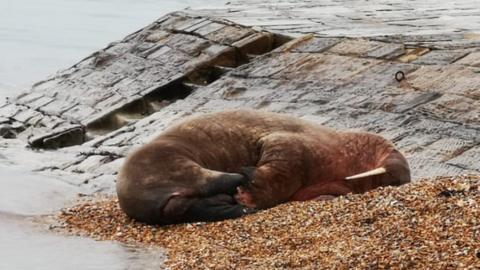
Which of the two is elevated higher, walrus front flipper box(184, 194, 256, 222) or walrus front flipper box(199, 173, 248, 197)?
walrus front flipper box(199, 173, 248, 197)

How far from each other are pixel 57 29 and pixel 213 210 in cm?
2661

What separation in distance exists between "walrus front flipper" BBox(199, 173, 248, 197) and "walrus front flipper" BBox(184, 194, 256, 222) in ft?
0.15

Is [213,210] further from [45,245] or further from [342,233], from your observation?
[342,233]

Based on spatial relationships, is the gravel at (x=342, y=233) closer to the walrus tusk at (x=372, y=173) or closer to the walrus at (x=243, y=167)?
the walrus at (x=243, y=167)

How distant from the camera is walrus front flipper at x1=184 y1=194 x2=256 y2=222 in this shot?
25.6 feet

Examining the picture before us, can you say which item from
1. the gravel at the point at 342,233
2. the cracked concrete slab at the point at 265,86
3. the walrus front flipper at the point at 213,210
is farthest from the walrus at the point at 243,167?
the cracked concrete slab at the point at 265,86

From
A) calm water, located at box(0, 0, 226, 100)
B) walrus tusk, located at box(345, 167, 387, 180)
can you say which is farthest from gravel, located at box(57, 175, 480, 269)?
calm water, located at box(0, 0, 226, 100)

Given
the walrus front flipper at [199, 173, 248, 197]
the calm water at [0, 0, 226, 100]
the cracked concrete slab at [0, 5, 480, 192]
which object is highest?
the walrus front flipper at [199, 173, 248, 197]

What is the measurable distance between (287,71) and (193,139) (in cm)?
410

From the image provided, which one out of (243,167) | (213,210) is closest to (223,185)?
(213,210)

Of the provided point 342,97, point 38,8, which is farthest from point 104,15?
point 342,97

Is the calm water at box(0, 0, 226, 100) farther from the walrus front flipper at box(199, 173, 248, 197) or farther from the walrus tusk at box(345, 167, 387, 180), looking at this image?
the walrus tusk at box(345, 167, 387, 180)

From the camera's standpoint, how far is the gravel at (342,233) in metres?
5.66

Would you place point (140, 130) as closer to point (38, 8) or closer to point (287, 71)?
point (287, 71)
